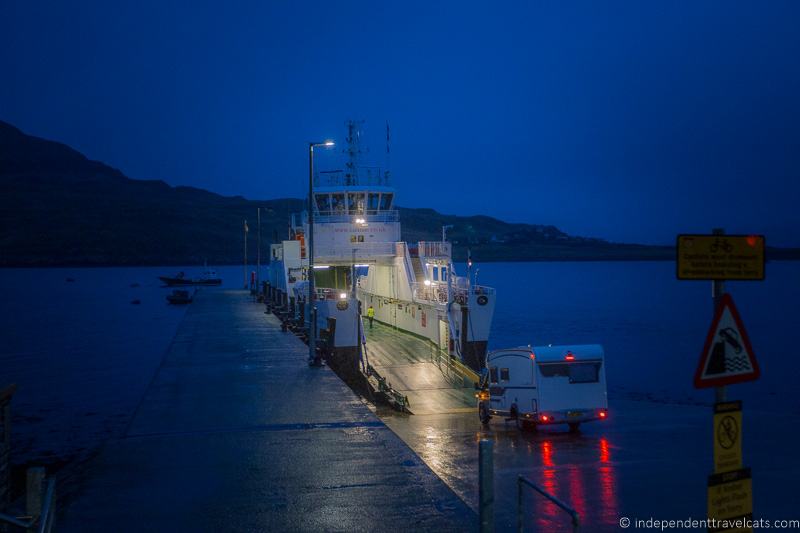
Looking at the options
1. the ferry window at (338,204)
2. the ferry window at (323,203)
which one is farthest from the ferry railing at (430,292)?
the ferry window at (323,203)

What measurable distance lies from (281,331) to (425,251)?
737 cm

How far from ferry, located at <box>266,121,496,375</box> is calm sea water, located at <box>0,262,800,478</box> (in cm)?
837

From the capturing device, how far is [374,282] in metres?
42.6

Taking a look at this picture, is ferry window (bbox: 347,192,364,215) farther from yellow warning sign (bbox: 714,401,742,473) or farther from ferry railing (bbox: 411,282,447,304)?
yellow warning sign (bbox: 714,401,742,473)

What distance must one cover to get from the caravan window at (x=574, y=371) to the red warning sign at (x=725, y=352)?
1270cm

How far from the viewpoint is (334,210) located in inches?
1582

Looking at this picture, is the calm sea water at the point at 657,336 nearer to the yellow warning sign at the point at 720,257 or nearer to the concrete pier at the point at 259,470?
the concrete pier at the point at 259,470

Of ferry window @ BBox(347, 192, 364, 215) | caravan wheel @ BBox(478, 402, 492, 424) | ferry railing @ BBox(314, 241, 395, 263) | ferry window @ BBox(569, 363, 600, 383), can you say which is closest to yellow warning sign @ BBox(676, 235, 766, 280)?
ferry window @ BBox(569, 363, 600, 383)

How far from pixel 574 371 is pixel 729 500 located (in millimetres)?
12951

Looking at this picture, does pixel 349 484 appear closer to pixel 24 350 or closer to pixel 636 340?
pixel 24 350

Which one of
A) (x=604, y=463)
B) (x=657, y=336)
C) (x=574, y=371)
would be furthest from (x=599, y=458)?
(x=657, y=336)

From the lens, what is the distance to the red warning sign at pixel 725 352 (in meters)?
5.44

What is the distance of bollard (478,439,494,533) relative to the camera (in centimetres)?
775

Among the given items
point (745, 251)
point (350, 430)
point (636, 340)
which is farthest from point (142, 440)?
point (636, 340)
